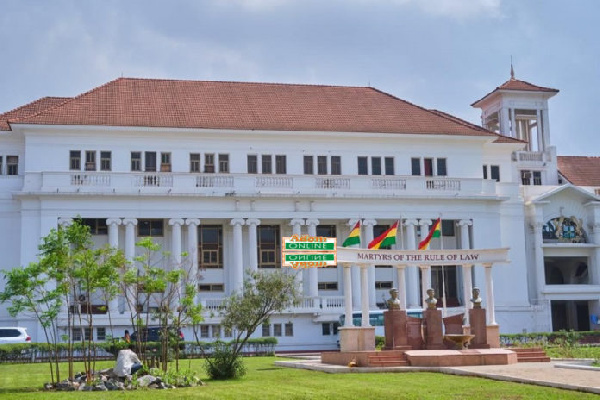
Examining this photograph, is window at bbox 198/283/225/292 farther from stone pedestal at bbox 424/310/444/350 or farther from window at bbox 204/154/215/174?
stone pedestal at bbox 424/310/444/350

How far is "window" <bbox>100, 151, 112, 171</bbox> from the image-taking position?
50.4 meters

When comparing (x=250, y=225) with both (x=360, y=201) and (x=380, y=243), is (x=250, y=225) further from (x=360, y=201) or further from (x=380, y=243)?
(x=380, y=243)

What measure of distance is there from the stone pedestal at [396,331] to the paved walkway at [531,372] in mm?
2572

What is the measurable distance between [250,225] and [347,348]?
65.2 feet

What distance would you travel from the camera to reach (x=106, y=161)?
5050cm

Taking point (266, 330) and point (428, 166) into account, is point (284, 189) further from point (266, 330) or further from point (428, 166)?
point (428, 166)

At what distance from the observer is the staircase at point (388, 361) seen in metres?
28.4

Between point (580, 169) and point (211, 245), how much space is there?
29.0 meters

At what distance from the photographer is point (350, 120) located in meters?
54.5

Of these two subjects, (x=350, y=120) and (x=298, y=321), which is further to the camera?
(x=350, y=120)

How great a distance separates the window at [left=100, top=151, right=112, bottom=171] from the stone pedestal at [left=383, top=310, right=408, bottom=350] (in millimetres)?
24306

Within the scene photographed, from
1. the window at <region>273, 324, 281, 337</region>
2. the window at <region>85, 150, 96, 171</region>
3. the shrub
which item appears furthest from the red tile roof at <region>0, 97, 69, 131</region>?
the shrub

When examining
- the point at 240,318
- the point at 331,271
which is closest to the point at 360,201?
the point at 331,271

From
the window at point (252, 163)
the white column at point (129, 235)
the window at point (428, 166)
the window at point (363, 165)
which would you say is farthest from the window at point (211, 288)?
the window at point (428, 166)
